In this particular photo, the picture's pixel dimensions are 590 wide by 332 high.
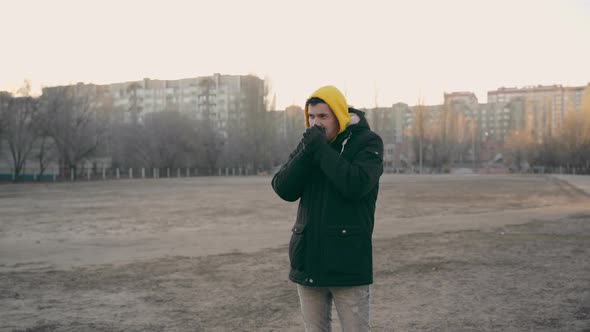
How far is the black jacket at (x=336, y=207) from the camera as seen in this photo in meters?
2.67

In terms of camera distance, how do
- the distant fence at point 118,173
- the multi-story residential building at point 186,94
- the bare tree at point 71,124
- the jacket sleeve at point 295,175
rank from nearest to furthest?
the jacket sleeve at point 295,175, the bare tree at point 71,124, the distant fence at point 118,173, the multi-story residential building at point 186,94

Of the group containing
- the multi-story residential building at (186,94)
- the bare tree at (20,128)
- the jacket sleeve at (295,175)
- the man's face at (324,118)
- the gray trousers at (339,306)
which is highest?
the multi-story residential building at (186,94)

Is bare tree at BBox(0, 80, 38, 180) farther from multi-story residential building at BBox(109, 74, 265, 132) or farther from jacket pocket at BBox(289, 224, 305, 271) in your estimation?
multi-story residential building at BBox(109, 74, 265, 132)

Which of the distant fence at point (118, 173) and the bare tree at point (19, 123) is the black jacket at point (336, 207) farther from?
the bare tree at point (19, 123)

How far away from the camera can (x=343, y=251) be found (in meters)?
2.70

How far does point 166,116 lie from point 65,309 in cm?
6396

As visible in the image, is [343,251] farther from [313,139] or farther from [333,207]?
[313,139]

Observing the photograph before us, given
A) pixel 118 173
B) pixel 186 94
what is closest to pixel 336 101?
pixel 118 173

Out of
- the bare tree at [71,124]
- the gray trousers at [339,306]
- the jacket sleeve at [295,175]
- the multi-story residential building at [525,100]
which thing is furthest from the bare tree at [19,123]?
the multi-story residential building at [525,100]

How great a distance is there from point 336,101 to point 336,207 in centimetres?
52

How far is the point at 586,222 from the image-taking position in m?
13.4

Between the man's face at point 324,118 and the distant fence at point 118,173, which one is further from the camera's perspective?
the distant fence at point 118,173

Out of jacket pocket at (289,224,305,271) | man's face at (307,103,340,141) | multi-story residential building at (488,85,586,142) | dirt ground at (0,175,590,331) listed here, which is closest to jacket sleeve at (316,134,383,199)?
man's face at (307,103,340,141)

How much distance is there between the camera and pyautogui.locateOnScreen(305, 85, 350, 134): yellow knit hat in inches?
108
